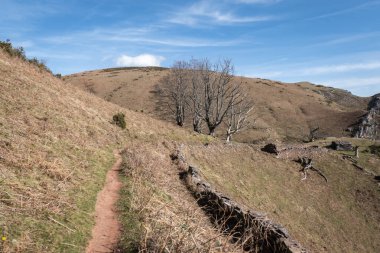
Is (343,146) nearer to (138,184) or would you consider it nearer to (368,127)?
(368,127)

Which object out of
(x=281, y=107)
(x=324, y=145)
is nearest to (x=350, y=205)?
(x=324, y=145)

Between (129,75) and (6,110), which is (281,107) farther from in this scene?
(6,110)

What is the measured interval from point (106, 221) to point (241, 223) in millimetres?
5719

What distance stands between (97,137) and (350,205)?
88.3 ft

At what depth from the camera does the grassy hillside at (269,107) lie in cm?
7912

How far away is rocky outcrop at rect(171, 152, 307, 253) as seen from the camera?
1174 centimetres

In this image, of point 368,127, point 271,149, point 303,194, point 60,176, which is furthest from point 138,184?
point 368,127

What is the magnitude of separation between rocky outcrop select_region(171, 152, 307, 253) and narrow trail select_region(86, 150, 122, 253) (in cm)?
306

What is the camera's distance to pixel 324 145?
5506 cm

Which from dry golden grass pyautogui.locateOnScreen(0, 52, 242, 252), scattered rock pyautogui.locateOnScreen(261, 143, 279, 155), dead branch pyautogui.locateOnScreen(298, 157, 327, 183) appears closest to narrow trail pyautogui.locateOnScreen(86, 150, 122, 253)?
dry golden grass pyautogui.locateOnScreen(0, 52, 242, 252)

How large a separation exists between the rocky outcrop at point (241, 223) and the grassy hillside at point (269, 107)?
52491 millimetres

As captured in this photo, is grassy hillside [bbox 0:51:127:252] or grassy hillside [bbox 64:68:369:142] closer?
grassy hillside [bbox 0:51:127:252]

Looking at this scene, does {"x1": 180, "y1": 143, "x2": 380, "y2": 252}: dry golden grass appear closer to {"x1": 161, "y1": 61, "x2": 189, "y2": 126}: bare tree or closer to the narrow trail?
the narrow trail

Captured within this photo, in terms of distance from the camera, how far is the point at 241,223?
1405 centimetres
